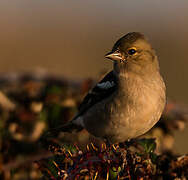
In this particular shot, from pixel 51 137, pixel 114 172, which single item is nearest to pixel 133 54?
pixel 51 137

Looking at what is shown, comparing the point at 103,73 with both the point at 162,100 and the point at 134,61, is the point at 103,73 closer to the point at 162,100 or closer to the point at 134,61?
the point at 134,61

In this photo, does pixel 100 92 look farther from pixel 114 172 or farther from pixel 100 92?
pixel 114 172

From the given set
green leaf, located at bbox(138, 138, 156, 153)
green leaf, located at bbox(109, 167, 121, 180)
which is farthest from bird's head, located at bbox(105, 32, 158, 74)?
green leaf, located at bbox(109, 167, 121, 180)

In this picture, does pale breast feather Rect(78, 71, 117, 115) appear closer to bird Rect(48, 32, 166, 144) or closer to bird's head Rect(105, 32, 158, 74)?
bird Rect(48, 32, 166, 144)

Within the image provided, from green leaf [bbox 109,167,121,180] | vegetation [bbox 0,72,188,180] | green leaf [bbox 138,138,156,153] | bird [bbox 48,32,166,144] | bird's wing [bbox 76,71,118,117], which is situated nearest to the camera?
green leaf [bbox 109,167,121,180]

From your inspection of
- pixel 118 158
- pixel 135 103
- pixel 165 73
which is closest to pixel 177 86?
pixel 165 73

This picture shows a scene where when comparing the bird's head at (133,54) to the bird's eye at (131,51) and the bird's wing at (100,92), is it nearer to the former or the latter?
the bird's eye at (131,51)
